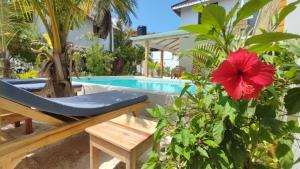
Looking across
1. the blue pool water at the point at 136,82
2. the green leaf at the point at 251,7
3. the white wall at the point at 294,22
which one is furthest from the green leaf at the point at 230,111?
the blue pool water at the point at 136,82

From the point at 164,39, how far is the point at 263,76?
1089cm

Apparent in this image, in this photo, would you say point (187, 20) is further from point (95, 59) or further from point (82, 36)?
point (82, 36)

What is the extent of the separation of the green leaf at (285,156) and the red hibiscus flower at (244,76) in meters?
0.50

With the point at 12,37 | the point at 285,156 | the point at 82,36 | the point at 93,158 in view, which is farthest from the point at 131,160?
the point at 82,36

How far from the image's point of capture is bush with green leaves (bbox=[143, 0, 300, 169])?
2.80ft

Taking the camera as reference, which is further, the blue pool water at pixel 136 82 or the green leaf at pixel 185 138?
the blue pool water at pixel 136 82

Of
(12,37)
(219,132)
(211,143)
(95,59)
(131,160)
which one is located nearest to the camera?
(219,132)

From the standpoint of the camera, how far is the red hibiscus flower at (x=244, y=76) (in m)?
0.71

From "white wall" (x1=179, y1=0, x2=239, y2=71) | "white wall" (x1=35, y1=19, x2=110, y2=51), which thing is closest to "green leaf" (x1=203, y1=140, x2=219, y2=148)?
"white wall" (x1=179, y1=0, x2=239, y2=71)

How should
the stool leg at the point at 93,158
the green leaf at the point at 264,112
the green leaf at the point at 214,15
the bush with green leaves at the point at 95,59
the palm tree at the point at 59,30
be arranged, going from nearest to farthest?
the green leaf at the point at 214,15, the green leaf at the point at 264,112, the stool leg at the point at 93,158, the palm tree at the point at 59,30, the bush with green leaves at the point at 95,59

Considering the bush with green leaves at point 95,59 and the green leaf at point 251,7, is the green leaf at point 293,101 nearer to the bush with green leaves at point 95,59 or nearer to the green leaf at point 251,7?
the green leaf at point 251,7

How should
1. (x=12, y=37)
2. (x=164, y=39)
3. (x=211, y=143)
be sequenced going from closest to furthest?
(x=211, y=143), (x=12, y=37), (x=164, y=39)

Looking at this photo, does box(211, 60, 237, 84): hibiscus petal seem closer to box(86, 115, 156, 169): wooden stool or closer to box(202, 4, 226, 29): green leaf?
box(202, 4, 226, 29): green leaf

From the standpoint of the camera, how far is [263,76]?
725 mm
